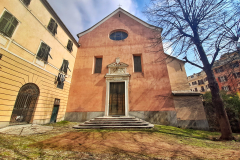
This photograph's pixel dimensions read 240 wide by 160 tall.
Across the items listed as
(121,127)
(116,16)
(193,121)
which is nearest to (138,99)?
(121,127)

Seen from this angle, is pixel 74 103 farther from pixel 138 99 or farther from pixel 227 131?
pixel 227 131

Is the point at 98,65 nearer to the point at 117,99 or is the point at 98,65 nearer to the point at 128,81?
the point at 128,81

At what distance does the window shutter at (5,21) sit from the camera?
17.2ft

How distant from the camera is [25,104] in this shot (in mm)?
6434

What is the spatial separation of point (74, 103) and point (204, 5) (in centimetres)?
1157

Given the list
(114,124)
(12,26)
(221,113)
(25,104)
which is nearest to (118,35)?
(12,26)

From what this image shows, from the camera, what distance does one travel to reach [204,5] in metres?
5.42

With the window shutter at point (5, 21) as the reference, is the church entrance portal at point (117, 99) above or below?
below

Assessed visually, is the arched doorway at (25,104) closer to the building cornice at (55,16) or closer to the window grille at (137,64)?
the building cornice at (55,16)

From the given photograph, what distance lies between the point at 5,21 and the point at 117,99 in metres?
8.81

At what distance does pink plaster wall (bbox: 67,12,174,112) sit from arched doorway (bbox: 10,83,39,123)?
Answer: 312cm

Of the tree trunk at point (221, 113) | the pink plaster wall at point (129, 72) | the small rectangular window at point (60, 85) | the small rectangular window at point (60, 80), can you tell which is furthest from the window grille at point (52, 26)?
the tree trunk at point (221, 113)

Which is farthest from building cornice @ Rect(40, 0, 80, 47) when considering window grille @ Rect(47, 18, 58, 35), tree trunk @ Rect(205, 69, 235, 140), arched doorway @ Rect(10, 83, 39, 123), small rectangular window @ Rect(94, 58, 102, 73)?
tree trunk @ Rect(205, 69, 235, 140)

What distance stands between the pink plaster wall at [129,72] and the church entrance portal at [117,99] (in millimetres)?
713
